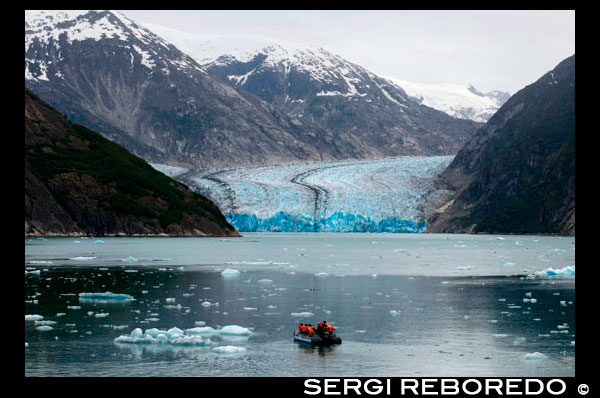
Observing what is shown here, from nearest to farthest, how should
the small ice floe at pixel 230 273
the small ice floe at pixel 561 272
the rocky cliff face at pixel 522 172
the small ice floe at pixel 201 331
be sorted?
the small ice floe at pixel 201 331
the small ice floe at pixel 230 273
the small ice floe at pixel 561 272
the rocky cliff face at pixel 522 172

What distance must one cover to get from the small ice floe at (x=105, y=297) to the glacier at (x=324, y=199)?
102707 mm

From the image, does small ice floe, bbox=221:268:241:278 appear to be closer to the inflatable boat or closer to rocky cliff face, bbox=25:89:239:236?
the inflatable boat

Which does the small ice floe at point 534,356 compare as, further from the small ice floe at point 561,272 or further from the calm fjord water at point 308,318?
the small ice floe at point 561,272

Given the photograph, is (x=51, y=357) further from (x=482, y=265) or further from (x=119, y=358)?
(x=482, y=265)

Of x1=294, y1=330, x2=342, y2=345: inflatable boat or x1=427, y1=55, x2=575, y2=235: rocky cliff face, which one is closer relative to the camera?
x1=294, y1=330, x2=342, y2=345: inflatable boat

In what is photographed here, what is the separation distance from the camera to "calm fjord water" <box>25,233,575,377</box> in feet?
74.2

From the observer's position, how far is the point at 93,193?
11588 centimetres

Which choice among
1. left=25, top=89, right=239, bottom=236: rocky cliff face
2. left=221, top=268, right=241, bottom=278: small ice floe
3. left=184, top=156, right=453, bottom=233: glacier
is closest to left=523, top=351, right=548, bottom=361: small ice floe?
left=221, top=268, right=241, bottom=278: small ice floe

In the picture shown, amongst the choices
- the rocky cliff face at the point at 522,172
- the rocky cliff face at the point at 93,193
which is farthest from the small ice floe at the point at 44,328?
the rocky cliff face at the point at 522,172

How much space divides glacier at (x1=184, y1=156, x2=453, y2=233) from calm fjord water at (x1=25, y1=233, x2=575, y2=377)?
8237cm

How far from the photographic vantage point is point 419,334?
27656 millimetres

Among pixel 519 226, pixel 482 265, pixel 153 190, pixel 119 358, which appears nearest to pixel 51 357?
pixel 119 358

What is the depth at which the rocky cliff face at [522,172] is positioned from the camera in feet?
484

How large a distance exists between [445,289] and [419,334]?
15.0 meters
